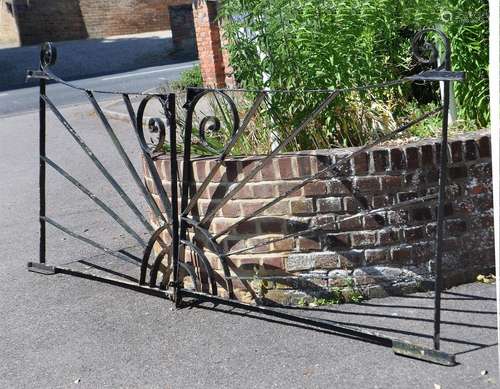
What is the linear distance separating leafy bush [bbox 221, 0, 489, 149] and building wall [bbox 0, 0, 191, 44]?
2678 cm

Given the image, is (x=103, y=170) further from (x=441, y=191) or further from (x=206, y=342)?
(x=441, y=191)

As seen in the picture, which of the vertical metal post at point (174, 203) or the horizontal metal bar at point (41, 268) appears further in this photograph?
the horizontal metal bar at point (41, 268)

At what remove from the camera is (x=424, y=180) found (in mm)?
5023

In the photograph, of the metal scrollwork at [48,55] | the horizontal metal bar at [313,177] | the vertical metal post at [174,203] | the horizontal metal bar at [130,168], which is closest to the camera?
the horizontal metal bar at [313,177]

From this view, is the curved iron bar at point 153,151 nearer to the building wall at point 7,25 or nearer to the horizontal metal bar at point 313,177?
the horizontal metal bar at point 313,177

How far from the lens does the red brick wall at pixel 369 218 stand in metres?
4.99

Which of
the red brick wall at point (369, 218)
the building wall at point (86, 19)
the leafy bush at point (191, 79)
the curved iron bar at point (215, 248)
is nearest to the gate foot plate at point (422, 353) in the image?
the red brick wall at point (369, 218)

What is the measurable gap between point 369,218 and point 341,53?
41.6 inches

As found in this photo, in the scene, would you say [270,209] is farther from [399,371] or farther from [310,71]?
[399,371]

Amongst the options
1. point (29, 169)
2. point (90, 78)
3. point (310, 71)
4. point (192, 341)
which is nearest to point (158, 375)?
point (192, 341)

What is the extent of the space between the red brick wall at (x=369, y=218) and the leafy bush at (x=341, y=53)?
23.2 inches

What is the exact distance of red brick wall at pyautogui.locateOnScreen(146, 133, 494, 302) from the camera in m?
4.99

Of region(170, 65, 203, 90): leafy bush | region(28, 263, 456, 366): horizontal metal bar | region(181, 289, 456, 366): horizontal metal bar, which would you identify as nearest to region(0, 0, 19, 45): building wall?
region(170, 65, 203, 90): leafy bush

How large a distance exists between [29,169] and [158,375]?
6.80 m
